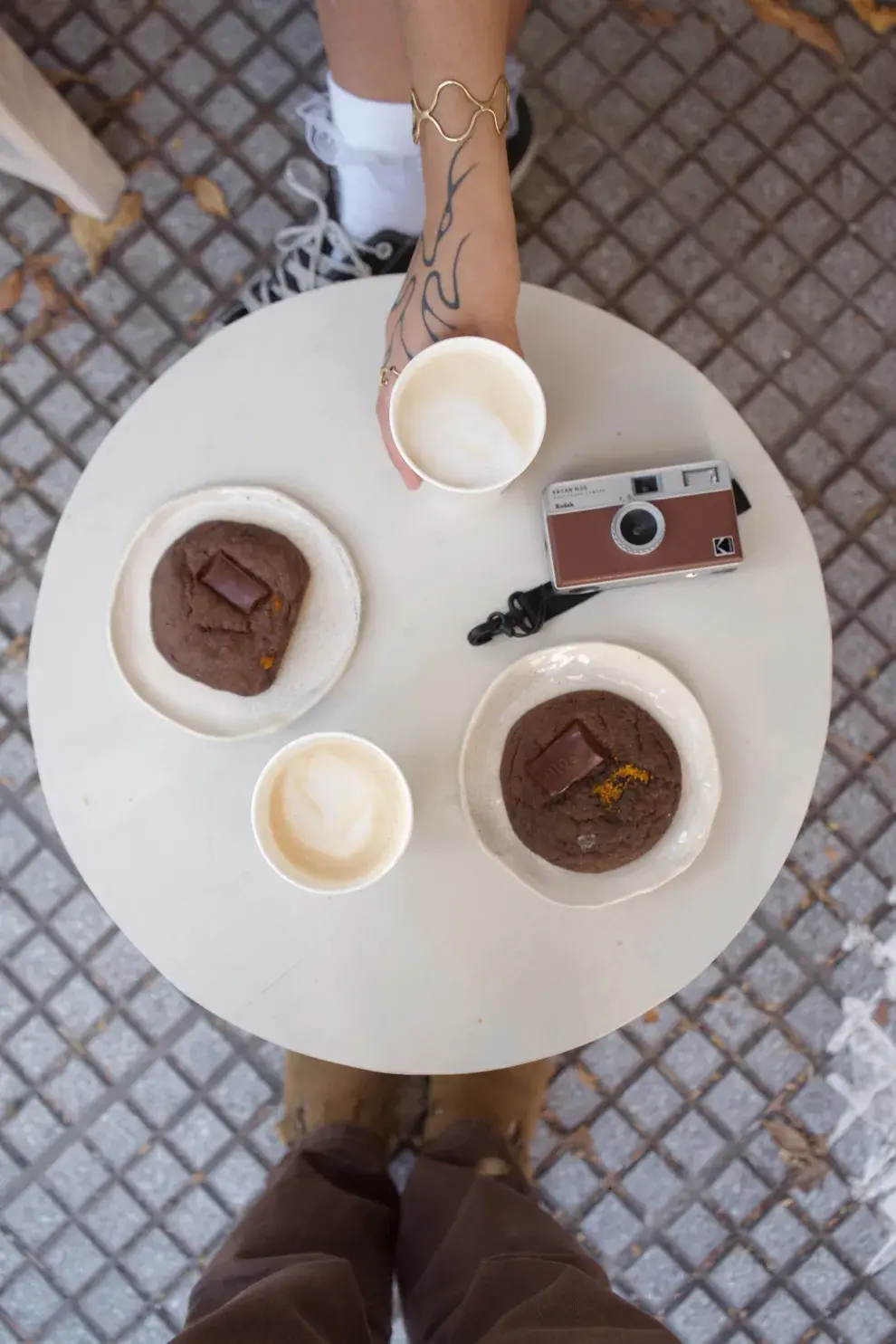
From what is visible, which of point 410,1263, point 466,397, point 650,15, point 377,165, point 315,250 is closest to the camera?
point 466,397

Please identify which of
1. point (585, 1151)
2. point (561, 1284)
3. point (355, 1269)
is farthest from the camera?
point (585, 1151)

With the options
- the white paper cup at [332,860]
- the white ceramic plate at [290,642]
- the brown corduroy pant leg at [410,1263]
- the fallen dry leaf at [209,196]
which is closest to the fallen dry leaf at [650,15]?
the fallen dry leaf at [209,196]

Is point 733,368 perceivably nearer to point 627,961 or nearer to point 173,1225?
point 627,961

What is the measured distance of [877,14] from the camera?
141cm

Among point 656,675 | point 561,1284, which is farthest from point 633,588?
point 561,1284

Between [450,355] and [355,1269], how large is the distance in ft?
2.92

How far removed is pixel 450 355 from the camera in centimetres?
84

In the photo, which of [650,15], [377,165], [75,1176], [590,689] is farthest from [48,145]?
[75,1176]

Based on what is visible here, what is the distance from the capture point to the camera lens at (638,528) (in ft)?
2.86

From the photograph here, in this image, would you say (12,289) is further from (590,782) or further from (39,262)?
(590,782)

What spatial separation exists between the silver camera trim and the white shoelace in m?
0.56

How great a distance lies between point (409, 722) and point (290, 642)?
0.13m

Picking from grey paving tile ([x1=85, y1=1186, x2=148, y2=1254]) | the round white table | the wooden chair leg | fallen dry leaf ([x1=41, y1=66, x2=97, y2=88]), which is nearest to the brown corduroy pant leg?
the round white table

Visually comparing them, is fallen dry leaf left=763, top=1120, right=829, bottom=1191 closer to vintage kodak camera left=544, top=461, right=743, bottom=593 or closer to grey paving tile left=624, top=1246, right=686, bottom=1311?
grey paving tile left=624, top=1246, right=686, bottom=1311
